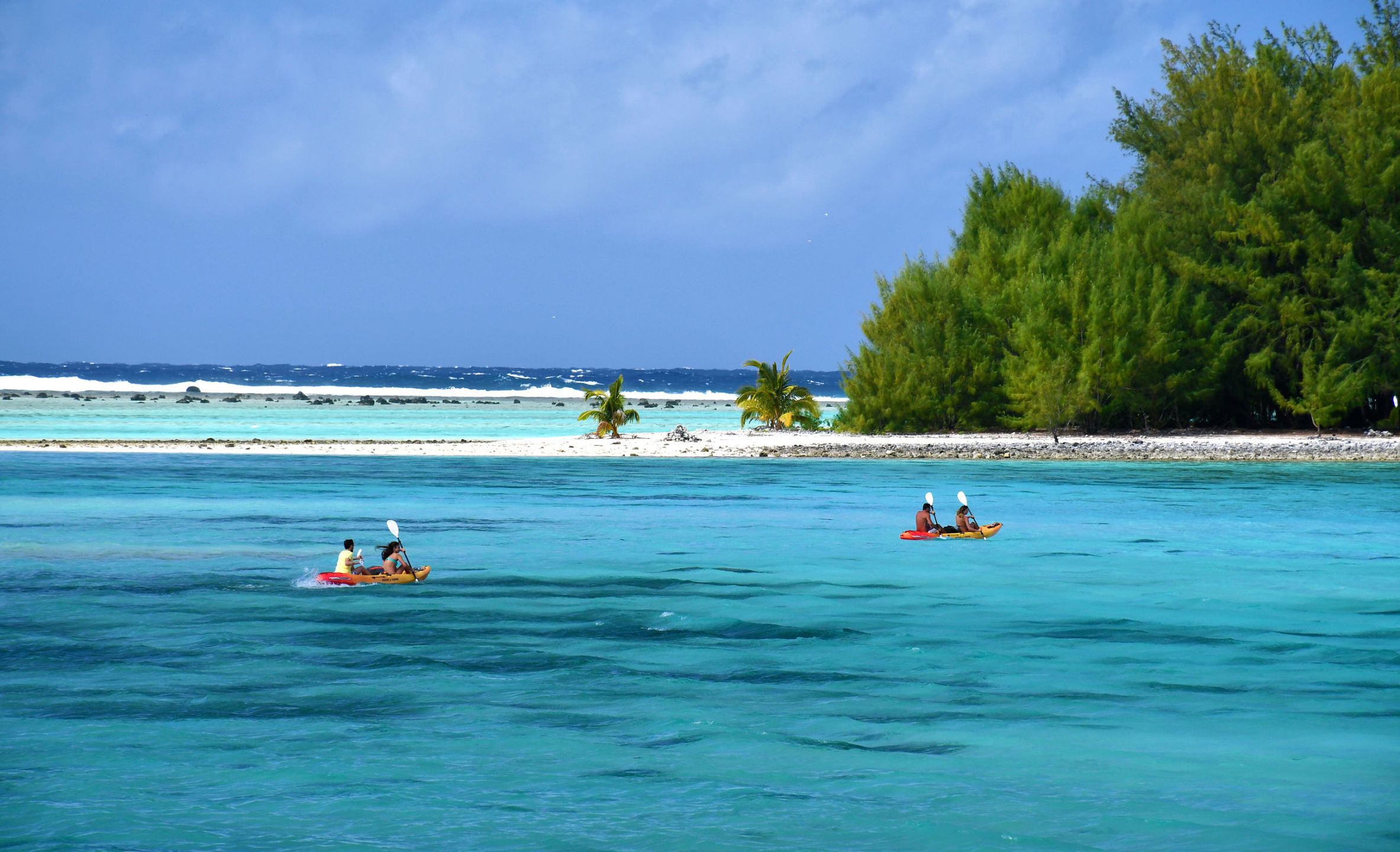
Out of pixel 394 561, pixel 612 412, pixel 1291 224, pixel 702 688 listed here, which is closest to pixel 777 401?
pixel 612 412

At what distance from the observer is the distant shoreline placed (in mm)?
38656

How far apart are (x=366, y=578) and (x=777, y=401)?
3348 centimetres

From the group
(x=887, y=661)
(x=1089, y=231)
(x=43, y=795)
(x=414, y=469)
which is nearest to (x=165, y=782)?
(x=43, y=795)

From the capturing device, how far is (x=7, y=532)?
2184 centimetres

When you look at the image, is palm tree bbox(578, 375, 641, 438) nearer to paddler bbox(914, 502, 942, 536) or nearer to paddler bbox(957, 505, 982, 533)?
paddler bbox(957, 505, 982, 533)

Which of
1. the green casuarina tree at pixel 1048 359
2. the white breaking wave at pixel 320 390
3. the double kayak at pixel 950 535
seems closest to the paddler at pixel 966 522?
the double kayak at pixel 950 535

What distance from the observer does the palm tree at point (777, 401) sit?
1922 inches

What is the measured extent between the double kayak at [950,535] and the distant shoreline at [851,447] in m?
18.0

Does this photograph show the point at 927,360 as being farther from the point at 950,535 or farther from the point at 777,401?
the point at 950,535

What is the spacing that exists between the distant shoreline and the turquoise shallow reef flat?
15.8 metres

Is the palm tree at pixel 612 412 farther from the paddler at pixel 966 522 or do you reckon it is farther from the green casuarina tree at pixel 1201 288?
the paddler at pixel 966 522

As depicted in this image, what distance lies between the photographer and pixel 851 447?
41406 mm

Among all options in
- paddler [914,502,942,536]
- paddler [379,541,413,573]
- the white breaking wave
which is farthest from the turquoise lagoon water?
paddler [914,502,942,536]

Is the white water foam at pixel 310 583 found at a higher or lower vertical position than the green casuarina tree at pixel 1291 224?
lower
